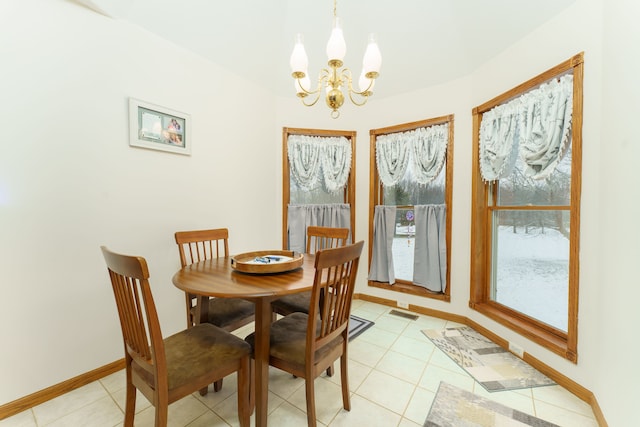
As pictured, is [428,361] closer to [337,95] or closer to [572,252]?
[572,252]

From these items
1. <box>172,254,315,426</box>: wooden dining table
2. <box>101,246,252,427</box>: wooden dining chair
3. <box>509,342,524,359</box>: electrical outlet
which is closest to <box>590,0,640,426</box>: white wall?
<box>509,342,524,359</box>: electrical outlet

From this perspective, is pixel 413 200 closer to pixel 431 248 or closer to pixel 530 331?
pixel 431 248

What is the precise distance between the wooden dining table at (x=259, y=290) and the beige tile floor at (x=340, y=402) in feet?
1.09

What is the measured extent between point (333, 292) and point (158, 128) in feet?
6.42

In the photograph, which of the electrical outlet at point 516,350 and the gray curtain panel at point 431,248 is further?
the gray curtain panel at point 431,248

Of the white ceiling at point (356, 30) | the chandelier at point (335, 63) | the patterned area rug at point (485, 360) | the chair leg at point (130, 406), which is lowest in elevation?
the patterned area rug at point (485, 360)

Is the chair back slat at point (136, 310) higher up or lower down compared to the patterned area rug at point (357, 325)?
higher up

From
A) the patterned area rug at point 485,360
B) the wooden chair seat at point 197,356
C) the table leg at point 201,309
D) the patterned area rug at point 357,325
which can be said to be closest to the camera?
the wooden chair seat at point 197,356

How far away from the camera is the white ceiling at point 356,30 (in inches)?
79.0

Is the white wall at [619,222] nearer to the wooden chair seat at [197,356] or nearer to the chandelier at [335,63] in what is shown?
the chandelier at [335,63]

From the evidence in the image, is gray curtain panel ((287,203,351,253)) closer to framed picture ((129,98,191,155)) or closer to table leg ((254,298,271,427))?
framed picture ((129,98,191,155))

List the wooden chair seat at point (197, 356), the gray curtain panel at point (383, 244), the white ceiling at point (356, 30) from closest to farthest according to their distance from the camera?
the wooden chair seat at point (197, 356) < the white ceiling at point (356, 30) < the gray curtain panel at point (383, 244)

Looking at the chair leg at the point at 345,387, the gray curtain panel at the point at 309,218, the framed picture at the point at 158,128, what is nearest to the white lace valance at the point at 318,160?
the gray curtain panel at the point at 309,218

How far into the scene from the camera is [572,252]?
1.68 m
